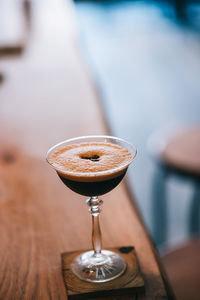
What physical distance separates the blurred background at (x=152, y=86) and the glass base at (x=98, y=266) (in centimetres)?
66

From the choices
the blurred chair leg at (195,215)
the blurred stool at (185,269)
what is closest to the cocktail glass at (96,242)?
the blurred stool at (185,269)

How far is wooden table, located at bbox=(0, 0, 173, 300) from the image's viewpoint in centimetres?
93

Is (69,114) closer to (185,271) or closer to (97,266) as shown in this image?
(185,271)

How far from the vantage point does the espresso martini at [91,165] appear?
82 cm

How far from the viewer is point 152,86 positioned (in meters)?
5.00

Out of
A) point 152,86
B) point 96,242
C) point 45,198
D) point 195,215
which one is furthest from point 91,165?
point 152,86

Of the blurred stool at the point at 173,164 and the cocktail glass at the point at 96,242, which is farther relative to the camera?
the blurred stool at the point at 173,164

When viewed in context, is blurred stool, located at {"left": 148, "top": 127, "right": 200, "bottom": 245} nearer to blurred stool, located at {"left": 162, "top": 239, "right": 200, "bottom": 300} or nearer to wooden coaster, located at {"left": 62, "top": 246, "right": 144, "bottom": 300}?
blurred stool, located at {"left": 162, "top": 239, "right": 200, "bottom": 300}

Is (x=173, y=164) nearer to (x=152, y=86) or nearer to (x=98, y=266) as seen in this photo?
(x=98, y=266)

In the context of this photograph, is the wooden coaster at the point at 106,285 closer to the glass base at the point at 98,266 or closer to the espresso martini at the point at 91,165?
the glass base at the point at 98,266

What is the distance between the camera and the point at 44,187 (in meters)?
1.27

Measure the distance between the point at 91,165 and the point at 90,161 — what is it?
0.06 feet

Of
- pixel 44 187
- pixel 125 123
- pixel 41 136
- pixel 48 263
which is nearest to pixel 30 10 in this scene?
pixel 125 123

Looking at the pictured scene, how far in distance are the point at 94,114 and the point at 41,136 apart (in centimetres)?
26
